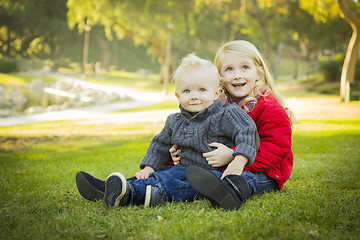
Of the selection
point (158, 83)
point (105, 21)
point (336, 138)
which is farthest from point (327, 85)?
point (336, 138)

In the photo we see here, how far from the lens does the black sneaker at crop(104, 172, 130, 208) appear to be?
8.06ft

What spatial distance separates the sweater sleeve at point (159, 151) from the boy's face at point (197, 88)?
0.28 metres

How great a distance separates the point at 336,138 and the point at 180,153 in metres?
4.47

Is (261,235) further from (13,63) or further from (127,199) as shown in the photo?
(13,63)

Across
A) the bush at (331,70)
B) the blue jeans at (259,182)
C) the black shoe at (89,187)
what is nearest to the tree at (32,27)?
the bush at (331,70)

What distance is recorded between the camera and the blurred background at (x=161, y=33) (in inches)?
727

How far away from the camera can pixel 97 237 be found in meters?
2.05

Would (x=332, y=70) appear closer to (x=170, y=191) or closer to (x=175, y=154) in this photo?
(x=175, y=154)

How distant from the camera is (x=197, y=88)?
2812 mm

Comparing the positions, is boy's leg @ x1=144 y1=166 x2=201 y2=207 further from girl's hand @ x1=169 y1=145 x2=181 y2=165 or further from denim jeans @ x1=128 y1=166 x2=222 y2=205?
girl's hand @ x1=169 y1=145 x2=181 y2=165

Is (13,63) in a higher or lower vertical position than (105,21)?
lower

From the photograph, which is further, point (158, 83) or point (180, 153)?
point (158, 83)

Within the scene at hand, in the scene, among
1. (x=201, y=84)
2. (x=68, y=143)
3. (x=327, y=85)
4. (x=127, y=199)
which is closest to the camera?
(x=127, y=199)

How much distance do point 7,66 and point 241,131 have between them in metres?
34.3
